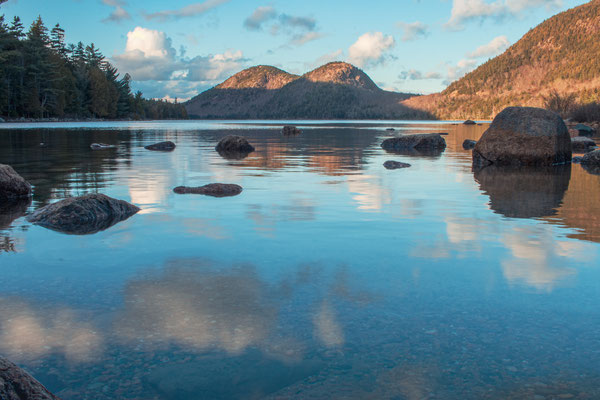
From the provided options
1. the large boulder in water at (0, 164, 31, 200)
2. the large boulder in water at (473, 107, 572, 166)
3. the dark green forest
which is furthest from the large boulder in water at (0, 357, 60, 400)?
the dark green forest

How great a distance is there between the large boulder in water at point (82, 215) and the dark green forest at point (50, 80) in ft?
236

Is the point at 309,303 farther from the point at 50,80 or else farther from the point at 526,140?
the point at 50,80

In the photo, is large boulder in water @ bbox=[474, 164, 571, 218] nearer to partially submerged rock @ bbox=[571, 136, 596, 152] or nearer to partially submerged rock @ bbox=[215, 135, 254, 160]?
partially submerged rock @ bbox=[571, 136, 596, 152]

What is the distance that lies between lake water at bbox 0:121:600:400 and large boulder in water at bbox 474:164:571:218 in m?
0.30

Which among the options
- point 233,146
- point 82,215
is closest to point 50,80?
point 233,146

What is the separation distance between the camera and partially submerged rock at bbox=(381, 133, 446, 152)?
28.5 metres

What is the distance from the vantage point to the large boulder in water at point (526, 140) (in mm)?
17781

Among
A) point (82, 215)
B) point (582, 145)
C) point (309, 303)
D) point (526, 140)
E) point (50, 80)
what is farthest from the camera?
point (50, 80)

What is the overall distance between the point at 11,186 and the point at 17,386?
29.2 ft

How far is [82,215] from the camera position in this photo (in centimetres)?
782

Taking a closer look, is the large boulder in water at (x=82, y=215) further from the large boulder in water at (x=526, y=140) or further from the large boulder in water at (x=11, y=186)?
the large boulder in water at (x=526, y=140)

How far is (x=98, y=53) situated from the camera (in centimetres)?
13500

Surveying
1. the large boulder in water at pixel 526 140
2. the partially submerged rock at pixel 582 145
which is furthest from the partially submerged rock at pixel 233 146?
the partially submerged rock at pixel 582 145

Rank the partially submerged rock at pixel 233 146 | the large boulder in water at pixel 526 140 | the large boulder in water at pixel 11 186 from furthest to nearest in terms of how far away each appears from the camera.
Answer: the partially submerged rock at pixel 233 146 < the large boulder in water at pixel 526 140 < the large boulder in water at pixel 11 186
